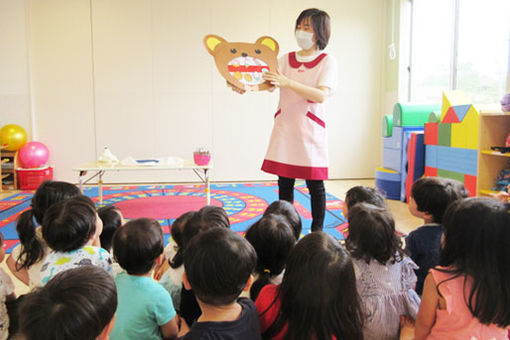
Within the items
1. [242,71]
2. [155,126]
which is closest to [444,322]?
[242,71]

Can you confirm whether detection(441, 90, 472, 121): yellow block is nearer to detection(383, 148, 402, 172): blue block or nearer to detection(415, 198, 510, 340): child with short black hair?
detection(383, 148, 402, 172): blue block

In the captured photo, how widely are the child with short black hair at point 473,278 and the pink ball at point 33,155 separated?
5.30 meters

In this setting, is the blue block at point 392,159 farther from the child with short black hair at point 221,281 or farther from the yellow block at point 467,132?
the child with short black hair at point 221,281

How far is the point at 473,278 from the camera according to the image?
3.35 ft

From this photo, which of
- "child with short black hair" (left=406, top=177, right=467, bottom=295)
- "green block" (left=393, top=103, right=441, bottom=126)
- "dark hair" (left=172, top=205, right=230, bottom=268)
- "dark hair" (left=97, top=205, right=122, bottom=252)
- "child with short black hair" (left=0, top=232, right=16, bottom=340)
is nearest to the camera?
"child with short black hair" (left=0, top=232, right=16, bottom=340)


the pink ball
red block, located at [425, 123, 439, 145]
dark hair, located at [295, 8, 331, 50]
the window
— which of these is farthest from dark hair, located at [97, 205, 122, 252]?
the pink ball

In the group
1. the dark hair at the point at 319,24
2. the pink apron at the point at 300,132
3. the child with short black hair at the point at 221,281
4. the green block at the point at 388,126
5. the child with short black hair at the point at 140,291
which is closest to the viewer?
the child with short black hair at the point at 221,281

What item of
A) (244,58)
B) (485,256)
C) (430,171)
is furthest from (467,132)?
(485,256)

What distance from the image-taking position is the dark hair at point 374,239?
1.28m

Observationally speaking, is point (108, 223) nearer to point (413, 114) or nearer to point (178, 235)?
point (178, 235)

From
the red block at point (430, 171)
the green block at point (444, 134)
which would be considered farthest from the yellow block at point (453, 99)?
the red block at point (430, 171)

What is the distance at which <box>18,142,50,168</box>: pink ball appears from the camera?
5.21m

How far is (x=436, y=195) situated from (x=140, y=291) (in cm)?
116

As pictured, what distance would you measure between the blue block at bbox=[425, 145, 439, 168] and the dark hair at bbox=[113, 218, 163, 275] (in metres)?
3.35
